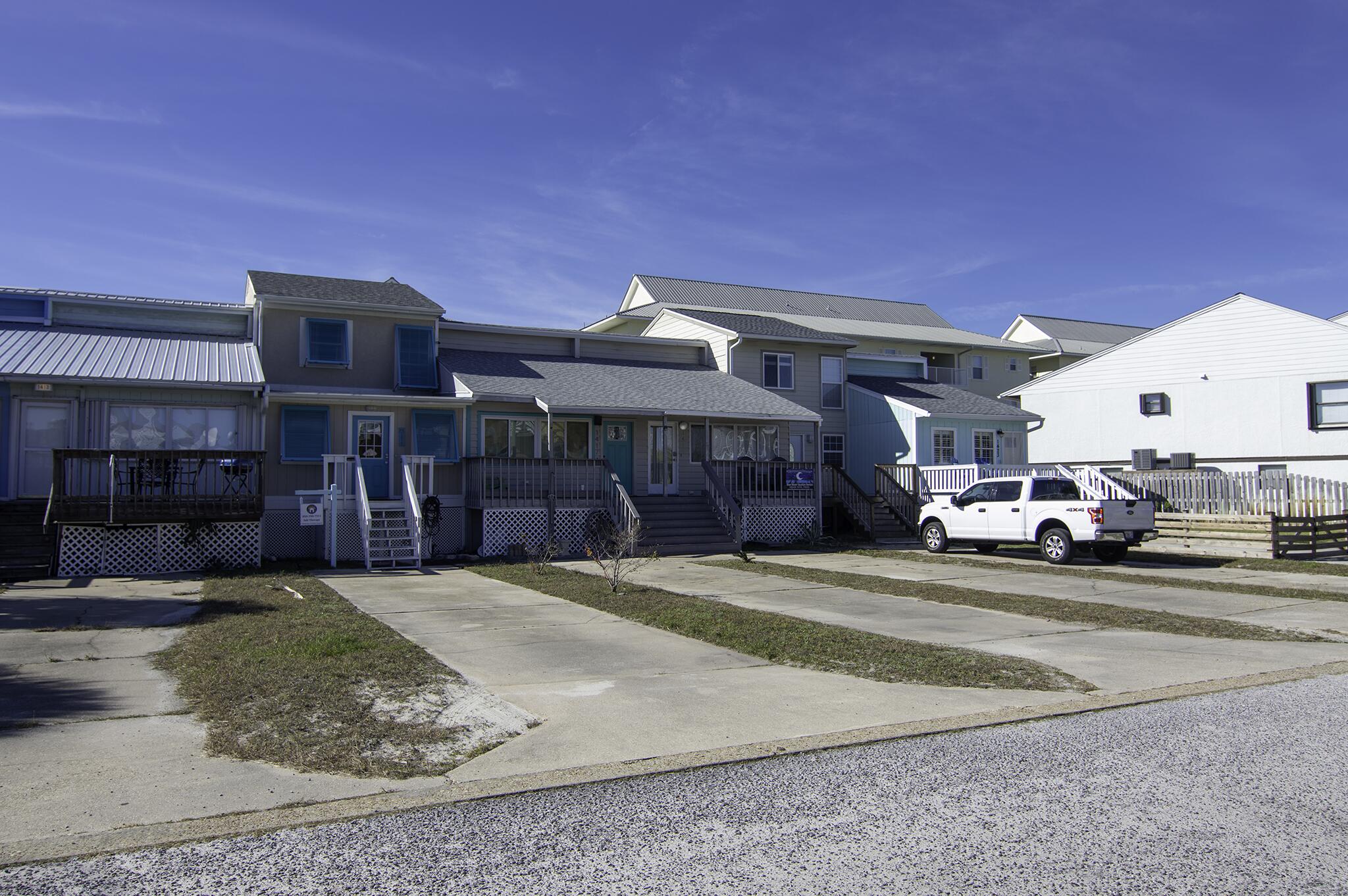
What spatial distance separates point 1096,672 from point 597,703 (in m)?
4.52

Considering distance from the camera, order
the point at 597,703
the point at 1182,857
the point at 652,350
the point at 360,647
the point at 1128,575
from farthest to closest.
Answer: the point at 652,350, the point at 1128,575, the point at 360,647, the point at 597,703, the point at 1182,857

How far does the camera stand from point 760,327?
2994 centimetres

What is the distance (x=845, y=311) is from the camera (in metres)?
45.3

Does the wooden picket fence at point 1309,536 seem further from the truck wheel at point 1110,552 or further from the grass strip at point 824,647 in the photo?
the grass strip at point 824,647

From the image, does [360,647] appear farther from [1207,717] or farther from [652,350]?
[652,350]

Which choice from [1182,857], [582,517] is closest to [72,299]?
[582,517]

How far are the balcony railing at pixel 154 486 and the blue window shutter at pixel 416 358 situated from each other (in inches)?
228

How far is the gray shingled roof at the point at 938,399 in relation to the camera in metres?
29.9

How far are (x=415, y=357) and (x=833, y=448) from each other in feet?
45.7

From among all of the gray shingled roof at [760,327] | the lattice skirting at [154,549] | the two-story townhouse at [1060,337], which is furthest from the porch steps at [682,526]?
the two-story townhouse at [1060,337]

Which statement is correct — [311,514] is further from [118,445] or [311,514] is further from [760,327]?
[760,327]

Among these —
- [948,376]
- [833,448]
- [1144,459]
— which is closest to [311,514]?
[833,448]

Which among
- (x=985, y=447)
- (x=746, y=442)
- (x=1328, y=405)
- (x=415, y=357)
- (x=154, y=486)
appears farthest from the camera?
(x=985, y=447)

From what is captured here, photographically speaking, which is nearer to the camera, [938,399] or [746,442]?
[746,442]
